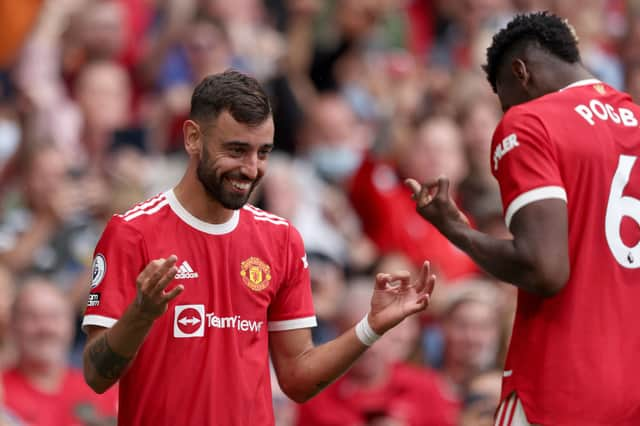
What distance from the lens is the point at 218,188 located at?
542cm

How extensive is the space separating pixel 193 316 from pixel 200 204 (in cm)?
47

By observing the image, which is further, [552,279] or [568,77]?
[568,77]

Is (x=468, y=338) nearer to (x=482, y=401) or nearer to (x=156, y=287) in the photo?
(x=482, y=401)

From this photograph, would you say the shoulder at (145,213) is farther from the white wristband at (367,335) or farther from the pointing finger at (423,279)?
the pointing finger at (423,279)

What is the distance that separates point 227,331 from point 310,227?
523 centimetres

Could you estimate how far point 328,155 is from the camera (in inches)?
450

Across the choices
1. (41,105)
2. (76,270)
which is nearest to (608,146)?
(76,270)

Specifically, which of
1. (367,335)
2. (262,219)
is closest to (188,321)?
(262,219)

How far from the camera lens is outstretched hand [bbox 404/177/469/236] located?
17.8 ft

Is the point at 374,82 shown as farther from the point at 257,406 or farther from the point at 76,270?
the point at 257,406

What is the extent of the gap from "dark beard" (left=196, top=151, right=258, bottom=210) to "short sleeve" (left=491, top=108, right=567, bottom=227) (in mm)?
985

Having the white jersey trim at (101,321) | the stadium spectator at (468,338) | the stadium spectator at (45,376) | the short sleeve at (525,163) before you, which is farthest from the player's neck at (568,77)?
the stadium spectator at (45,376)

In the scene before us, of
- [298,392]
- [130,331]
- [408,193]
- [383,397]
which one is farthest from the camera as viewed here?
[408,193]

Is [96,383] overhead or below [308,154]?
below
